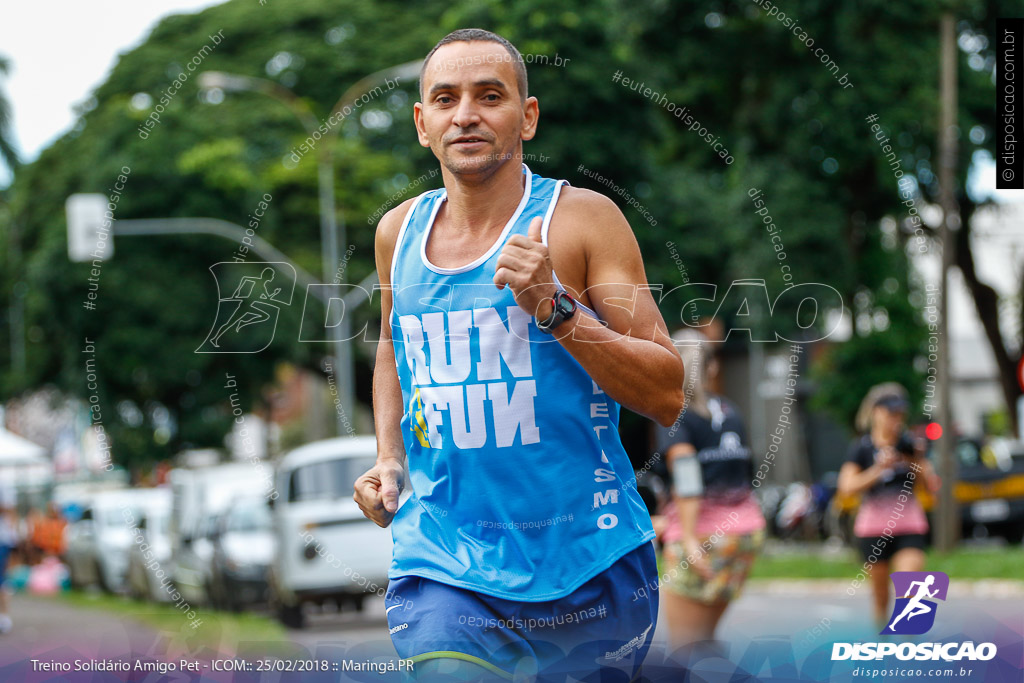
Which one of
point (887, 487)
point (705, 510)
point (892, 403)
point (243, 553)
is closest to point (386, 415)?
point (705, 510)

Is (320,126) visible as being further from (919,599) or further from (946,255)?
(919,599)

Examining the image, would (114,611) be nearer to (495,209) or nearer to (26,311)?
(26,311)

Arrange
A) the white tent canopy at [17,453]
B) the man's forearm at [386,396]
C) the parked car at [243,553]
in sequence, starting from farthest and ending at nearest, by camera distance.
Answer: the white tent canopy at [17,453] < the parked car at [243,553] < the man's forearm at [386,396]

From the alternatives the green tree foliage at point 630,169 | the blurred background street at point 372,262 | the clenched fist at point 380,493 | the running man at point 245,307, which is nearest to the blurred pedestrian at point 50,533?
the blurred background street at point 372,262

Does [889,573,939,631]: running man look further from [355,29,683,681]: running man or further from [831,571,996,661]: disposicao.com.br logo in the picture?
[355,29,683,681]: running man

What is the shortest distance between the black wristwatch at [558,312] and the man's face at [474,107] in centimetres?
34

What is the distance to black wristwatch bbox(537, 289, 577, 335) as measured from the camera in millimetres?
2322

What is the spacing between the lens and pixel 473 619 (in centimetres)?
250

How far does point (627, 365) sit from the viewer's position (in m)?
2.37

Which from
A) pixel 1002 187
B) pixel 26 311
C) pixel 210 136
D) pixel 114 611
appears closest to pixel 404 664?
pixel 1002 187

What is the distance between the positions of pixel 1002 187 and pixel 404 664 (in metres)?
1.75

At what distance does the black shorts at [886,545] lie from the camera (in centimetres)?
727

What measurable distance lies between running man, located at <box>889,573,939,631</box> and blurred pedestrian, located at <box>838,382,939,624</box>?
418 cm

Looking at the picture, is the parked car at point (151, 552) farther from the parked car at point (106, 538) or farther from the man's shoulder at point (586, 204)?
the man's shoulder at point (586, 204)
